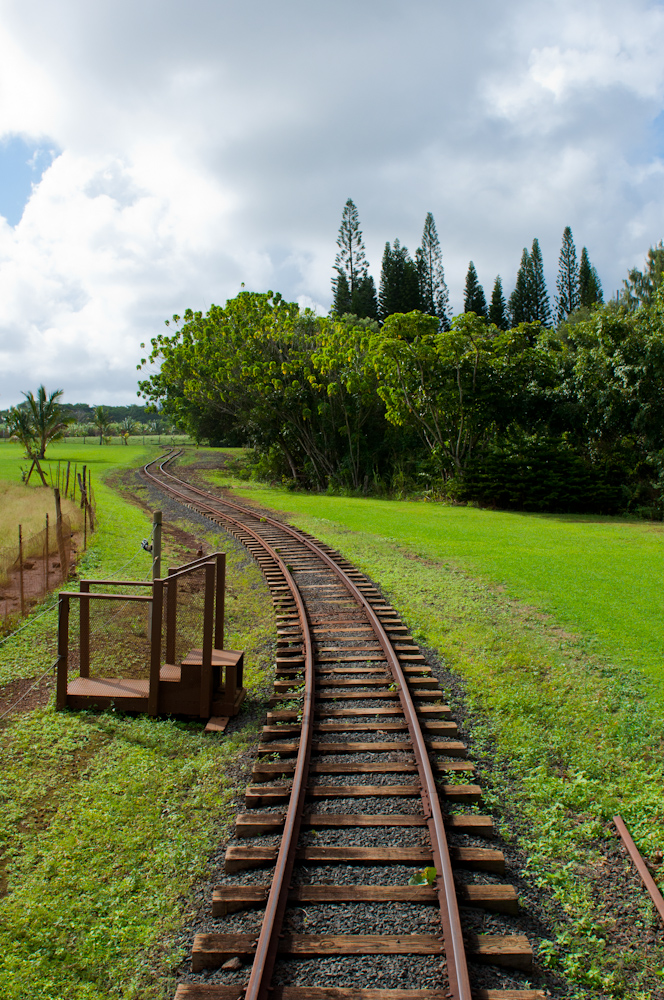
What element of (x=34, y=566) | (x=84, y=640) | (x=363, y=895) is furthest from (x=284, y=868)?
(x=34, y=566)

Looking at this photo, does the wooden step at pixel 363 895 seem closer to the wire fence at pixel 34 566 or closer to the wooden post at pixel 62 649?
the wooden post at pixel 62 649

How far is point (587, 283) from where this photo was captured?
72875mm

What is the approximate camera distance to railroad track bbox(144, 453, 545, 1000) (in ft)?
11.4

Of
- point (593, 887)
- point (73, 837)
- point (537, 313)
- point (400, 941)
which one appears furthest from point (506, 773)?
point (537, 313)

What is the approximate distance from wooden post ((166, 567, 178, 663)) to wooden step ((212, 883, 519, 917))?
378cm

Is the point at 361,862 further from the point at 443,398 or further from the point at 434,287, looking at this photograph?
the point at 434,287

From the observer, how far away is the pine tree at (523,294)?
7144 centimetres

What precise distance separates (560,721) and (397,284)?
61869 mm

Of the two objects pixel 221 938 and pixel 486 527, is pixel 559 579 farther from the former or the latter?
pixel 221 938

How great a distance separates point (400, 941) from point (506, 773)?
2.42 meters

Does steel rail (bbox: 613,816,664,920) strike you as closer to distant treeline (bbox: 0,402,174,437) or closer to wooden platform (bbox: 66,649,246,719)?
wooden platform (bbox: 66,649,246,719)

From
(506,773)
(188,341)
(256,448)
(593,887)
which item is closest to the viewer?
Answer: (593,887)

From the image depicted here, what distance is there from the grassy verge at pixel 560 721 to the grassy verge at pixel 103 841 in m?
2.41

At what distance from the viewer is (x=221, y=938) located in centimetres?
372
